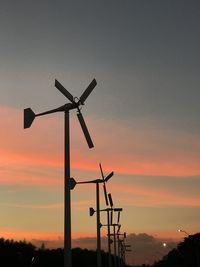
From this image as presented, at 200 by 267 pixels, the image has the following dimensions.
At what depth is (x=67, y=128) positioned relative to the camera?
35.4 meters

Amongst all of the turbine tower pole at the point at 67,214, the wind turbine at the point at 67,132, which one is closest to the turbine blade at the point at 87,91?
the wind turbine at the point at 67,132

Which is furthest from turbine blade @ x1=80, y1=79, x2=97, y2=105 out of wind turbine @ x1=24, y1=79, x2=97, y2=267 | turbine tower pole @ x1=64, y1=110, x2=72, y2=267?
turbine tower pole @ x1=64, y1=110, x2=72, y2=267

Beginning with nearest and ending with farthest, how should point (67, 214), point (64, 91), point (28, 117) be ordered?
point (67, 214) → point (28, 117) → point (64, 91)

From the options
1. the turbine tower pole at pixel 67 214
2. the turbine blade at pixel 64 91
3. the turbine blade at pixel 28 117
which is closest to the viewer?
the turbine tower pole at pixel 67 214

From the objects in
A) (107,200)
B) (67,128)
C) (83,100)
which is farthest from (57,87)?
(107,200)

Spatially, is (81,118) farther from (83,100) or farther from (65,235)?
(65,235)

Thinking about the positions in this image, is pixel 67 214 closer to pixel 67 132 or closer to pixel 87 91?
pixel 67 132

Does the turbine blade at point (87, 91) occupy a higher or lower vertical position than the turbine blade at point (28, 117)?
higher

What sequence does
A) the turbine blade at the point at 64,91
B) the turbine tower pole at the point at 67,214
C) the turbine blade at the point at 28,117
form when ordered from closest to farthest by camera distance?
1. the turbine tower pole at the point at 67,214
2. the turbine blade at the point at 28,117
3. the turbine blade at the point at 64,91

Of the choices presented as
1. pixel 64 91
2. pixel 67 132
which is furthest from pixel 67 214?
pixel 64 91

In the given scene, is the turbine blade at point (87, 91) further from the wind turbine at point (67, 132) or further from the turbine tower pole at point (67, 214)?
the turbine tower pole at point (67, 214)

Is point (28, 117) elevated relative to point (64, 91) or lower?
lower

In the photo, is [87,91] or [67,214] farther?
[87,91]

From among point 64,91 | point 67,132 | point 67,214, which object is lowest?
point 67,214
